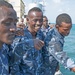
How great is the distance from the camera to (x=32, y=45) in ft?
10.6

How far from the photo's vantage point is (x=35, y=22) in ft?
13.6

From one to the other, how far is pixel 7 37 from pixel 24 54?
1.08 m

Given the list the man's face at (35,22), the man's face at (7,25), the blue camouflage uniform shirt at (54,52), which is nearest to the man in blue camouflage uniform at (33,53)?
the man's face at (35,22)

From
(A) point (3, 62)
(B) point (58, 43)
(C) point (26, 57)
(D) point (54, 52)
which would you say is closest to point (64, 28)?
(B) point (58, 43)

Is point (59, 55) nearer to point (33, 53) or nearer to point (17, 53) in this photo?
point (33, 53)

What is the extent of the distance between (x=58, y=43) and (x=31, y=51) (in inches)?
18.1

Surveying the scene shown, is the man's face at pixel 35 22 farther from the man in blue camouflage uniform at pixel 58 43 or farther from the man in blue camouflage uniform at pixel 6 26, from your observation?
the man in blue camouflage uniform at pixel 6 26

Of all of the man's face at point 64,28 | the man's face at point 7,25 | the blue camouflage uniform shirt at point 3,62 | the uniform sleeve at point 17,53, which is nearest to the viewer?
the man's face at point 7,25

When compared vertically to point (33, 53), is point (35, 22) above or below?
above

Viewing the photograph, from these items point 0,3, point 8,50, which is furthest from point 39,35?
point 0,3

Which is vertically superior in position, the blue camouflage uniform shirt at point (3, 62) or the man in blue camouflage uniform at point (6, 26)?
the man in blue camouflage uniform at point (6, 26)

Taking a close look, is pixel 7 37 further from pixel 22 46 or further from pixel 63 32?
pixel 63 32

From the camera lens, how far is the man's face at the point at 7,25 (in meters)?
2.66

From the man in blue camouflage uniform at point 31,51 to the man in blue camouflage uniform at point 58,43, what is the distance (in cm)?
17
